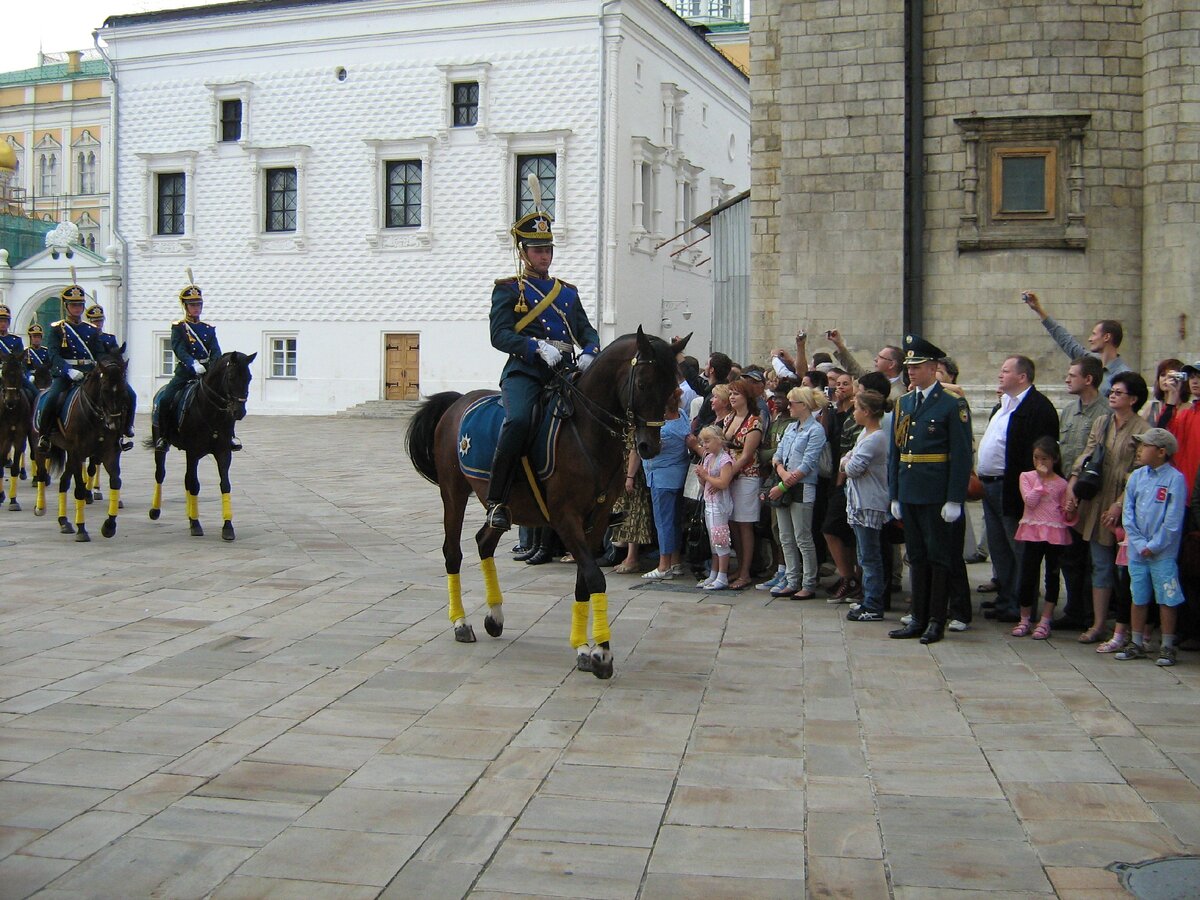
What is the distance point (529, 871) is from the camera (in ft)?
15.2

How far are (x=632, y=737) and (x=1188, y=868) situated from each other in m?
2.62

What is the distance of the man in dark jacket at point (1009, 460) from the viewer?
9219 mm

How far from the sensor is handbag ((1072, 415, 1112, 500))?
27.6ft

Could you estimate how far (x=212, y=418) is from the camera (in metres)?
13.7

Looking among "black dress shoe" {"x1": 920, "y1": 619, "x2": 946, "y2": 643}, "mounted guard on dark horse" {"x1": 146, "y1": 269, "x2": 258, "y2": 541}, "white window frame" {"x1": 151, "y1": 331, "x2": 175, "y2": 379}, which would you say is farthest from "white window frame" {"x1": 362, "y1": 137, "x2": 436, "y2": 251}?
"black dress shoe" {"x1": 920, "y1": 619, "x2": 946, "y2": 643}

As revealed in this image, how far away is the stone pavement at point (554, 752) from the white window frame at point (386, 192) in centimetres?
2754

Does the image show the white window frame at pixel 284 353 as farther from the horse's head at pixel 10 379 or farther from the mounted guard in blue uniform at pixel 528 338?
the mounted guard in blue uniform at pixel 528 338

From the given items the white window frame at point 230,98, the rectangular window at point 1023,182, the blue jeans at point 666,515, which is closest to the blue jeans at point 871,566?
the blue jeans at point 666,515

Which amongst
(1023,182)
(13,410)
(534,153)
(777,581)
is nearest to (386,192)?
(534,153)

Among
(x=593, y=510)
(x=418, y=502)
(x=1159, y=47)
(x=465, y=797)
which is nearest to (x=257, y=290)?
(x=418, y=502)

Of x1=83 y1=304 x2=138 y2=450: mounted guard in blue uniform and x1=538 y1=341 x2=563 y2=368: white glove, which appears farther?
x1=83 y1=304 x2=138 y2=450: mounted guard in blue uniform

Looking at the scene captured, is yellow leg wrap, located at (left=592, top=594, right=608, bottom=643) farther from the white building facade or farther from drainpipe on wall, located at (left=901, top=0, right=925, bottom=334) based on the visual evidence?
the white building facade

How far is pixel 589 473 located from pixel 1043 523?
3.25 m

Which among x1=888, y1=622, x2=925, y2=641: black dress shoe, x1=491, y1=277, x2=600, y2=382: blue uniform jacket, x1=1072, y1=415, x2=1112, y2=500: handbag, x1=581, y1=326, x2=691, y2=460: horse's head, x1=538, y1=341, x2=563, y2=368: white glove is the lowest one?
x1=888, y1=622, x2=925, y2=641: black dress shoe
